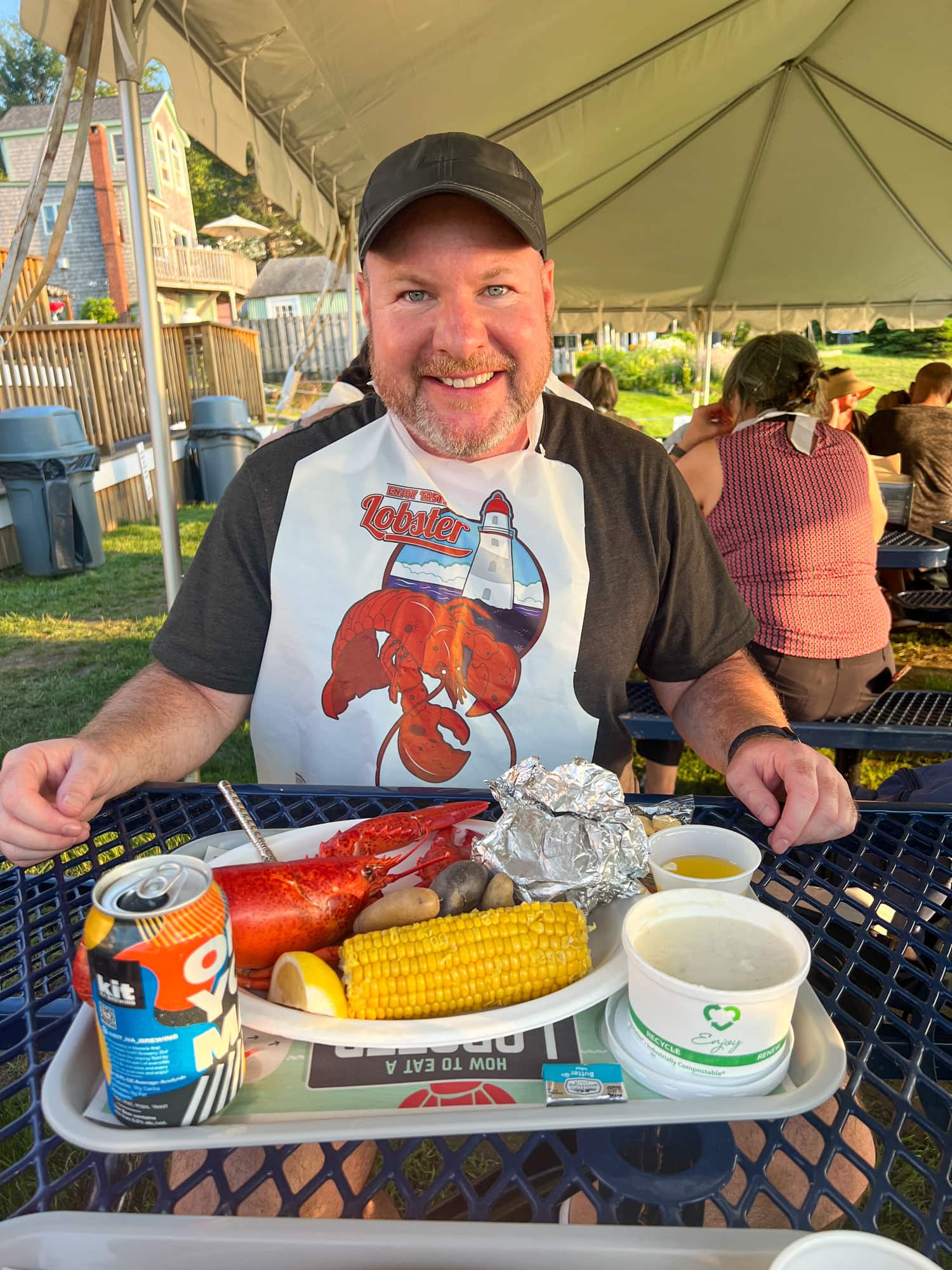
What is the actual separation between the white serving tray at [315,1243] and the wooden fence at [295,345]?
22083 millimetres

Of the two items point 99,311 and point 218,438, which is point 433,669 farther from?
point 99,311

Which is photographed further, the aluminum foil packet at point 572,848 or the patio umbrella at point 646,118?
the patio umbrella at point 646,118

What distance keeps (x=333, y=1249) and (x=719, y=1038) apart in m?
0.40

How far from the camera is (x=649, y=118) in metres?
5.57

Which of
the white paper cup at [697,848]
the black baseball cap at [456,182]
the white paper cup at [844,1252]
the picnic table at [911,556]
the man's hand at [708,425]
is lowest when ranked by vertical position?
the picnic table at [911,556]

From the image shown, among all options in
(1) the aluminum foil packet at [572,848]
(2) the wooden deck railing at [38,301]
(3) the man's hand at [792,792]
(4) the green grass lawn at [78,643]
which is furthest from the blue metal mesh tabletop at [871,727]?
(2) the wooden deck railing at [38,301]

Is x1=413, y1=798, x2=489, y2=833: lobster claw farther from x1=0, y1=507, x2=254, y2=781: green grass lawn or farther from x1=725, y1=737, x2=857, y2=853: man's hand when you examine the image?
x1=0, y1=507, x2=254, y2=781: green grass lawn

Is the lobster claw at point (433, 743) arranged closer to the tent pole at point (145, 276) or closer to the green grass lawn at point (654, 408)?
the tent pole at point (145, 276)

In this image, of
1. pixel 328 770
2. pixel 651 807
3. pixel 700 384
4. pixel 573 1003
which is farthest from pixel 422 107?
pixel 700 384

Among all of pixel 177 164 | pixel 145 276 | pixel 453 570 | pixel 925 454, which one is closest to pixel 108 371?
pixel 145 276

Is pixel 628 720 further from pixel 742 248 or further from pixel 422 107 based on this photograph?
pixel 742 248

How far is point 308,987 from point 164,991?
244 mm

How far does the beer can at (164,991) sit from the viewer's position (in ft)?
2.40

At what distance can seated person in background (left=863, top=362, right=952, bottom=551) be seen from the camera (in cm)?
577
